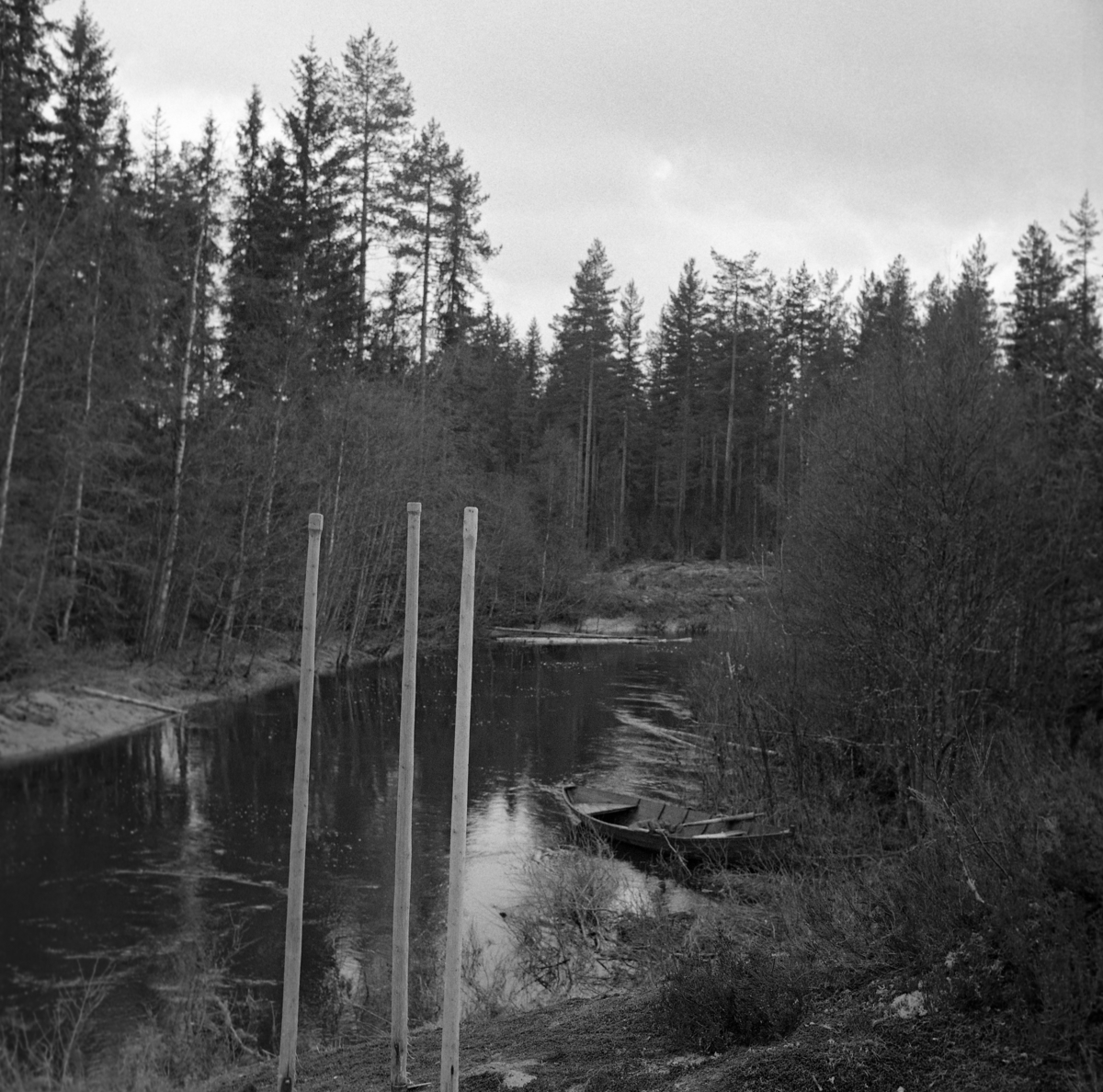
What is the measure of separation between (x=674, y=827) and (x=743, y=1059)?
9.58 m

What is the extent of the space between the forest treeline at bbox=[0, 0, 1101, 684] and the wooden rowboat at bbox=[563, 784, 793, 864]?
6.84 metres

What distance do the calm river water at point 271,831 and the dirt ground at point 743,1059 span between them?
12.1 ft

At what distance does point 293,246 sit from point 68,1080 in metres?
32.6

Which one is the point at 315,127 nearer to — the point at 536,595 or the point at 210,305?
the point at 210,305

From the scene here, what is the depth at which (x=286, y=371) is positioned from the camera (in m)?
29.0

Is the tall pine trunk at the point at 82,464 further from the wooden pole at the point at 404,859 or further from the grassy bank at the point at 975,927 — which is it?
the wooden pole at the point at 404,859

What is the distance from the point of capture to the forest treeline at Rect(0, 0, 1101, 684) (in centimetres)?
2044

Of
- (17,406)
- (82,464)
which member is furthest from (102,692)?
(17,406)

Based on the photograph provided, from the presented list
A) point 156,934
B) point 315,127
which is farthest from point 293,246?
point 156,934

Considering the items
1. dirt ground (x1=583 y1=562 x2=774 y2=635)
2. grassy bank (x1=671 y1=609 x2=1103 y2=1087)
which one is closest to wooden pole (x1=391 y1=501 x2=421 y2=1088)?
grassy bank (x1=671 y1=609 x2=1103 y2=1087)

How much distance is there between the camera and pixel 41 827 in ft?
45.4

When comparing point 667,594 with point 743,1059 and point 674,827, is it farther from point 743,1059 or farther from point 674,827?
point 743,1059

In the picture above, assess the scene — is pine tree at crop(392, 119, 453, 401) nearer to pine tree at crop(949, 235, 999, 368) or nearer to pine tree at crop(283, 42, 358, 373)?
pine tree at crop(283, 42, 358, 373)

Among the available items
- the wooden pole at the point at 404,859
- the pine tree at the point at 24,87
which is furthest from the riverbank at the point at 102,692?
the wooden pole at the point at 404,859
